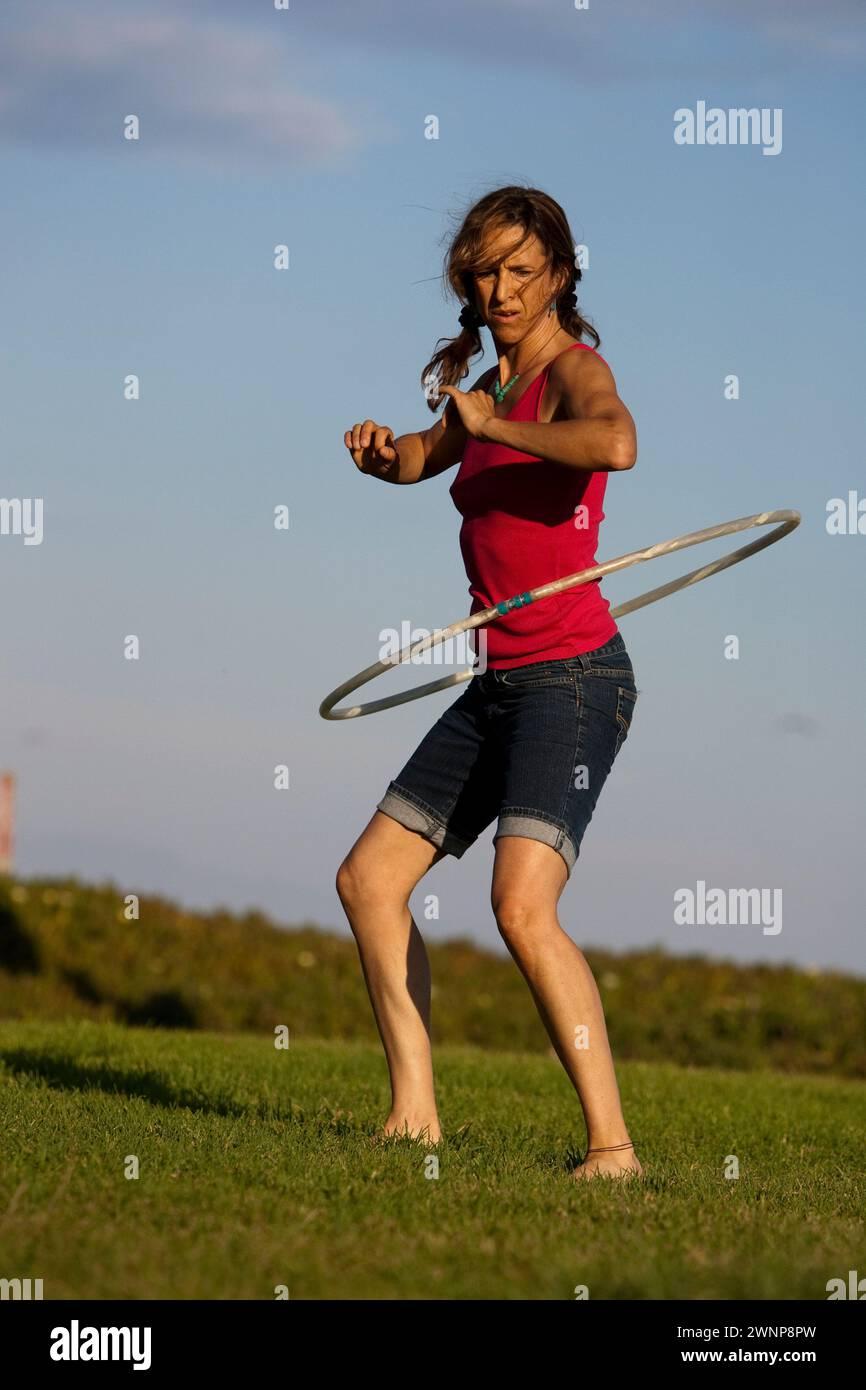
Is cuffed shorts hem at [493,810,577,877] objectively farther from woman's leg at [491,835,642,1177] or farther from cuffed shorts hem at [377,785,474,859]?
cuffed shorts hem at [377,785,474,859]

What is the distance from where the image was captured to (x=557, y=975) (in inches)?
202

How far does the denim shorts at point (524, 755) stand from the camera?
519 cm

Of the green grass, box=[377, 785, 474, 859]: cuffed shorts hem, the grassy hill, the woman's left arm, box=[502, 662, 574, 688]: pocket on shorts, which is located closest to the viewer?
the green grass

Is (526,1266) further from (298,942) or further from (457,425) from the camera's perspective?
(298,942)

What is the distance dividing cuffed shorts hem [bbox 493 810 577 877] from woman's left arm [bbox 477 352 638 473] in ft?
3.63

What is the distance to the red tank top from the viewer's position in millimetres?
5359

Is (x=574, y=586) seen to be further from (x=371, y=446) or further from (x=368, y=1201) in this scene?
(x=368, y=1201)

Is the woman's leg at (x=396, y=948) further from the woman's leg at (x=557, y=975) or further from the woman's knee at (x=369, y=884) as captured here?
the woman's leg at (x=557, y=975)

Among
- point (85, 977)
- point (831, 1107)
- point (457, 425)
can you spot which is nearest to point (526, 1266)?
point (457, 425)

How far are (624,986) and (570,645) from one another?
1198 cm

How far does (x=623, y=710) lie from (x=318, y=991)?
36.6ft

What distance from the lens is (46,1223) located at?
382cm

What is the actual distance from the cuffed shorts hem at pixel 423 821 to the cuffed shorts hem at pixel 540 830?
1.24 feet

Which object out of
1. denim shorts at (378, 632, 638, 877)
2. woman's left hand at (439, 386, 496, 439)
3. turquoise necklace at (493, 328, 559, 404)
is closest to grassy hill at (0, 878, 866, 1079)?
denim shorts at (378, 632, 638, 877)
